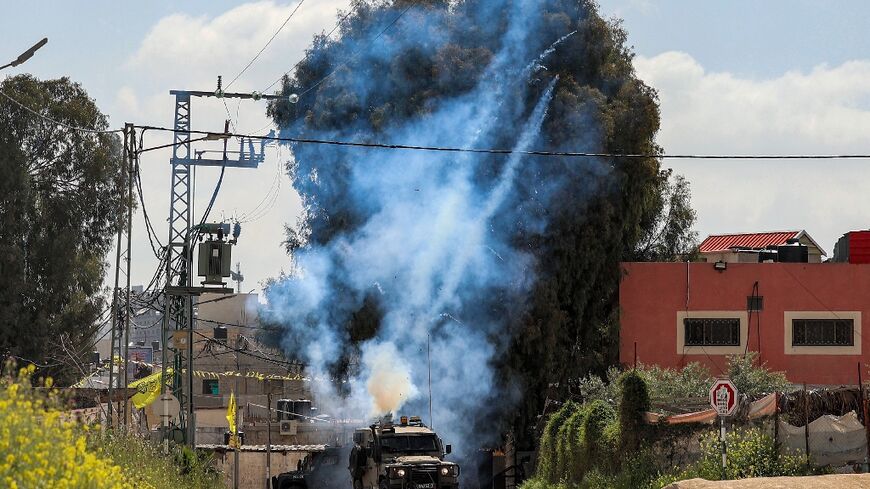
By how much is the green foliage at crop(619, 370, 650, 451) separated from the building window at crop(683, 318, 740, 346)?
620 inches

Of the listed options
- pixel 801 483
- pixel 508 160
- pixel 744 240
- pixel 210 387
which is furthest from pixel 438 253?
pixel 210 387

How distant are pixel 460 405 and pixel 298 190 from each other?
10057mm

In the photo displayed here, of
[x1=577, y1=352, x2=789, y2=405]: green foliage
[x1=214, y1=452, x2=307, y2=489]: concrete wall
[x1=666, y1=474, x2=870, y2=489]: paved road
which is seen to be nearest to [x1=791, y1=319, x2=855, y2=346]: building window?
[x1=577, y1=352, x2=789, y2=405]: green foliage

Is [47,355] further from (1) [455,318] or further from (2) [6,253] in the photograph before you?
(1) [455,318]

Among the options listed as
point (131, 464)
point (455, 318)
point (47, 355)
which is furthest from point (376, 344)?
point (131, 464)

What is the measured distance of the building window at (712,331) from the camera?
43.6 metres

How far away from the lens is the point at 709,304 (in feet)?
144

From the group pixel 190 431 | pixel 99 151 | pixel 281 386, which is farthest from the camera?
pixel 281 386

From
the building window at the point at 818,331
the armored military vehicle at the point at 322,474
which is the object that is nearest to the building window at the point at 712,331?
the building window at the point at 818,331

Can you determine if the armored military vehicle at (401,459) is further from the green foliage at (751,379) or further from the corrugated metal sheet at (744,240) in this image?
the corrugated metal sheet at (744,240)

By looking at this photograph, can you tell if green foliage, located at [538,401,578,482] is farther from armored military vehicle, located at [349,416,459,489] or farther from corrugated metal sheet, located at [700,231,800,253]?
corrugated metal sheet, located at [700,231,800,253]

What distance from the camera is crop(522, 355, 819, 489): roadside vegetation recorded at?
25250mm

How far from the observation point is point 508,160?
4388cm

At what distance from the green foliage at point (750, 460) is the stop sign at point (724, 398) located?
1.54 metres
